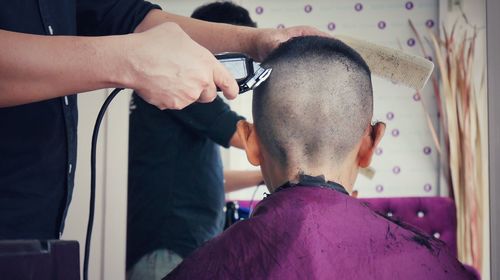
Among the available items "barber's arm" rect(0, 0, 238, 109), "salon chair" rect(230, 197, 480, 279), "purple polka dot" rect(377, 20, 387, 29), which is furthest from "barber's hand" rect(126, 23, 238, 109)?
"purple polka dot" rect(377, 20, 387, 29)

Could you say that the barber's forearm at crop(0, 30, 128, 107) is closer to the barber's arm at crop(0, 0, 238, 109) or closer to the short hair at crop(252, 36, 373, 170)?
the barber's arm at crop(0, 0, 238, 109)

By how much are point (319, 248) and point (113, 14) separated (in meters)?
0.80

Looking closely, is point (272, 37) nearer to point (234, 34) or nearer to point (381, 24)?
point (234, 34)

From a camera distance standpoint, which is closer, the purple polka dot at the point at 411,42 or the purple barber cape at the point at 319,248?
the purple barber cape at the point at 319,248

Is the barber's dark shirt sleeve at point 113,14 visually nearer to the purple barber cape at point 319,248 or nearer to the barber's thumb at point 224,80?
the barber's thumb at point 224,80

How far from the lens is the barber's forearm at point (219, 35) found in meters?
1.35

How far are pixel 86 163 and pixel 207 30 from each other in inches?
39.5

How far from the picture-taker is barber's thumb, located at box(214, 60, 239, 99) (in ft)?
3.20

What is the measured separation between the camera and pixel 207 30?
1.39 meters

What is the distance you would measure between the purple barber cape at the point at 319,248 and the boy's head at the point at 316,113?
121mm

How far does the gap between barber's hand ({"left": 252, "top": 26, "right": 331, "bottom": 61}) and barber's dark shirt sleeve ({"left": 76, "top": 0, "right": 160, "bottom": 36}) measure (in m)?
0.32

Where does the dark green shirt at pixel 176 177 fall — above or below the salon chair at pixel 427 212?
above

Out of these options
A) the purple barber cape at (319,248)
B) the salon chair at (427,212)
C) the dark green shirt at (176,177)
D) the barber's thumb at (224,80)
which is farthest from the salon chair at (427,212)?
the barber's thumb at (224,80)

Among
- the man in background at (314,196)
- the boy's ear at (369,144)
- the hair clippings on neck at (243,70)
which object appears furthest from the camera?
the boy's ear at (369,144)
